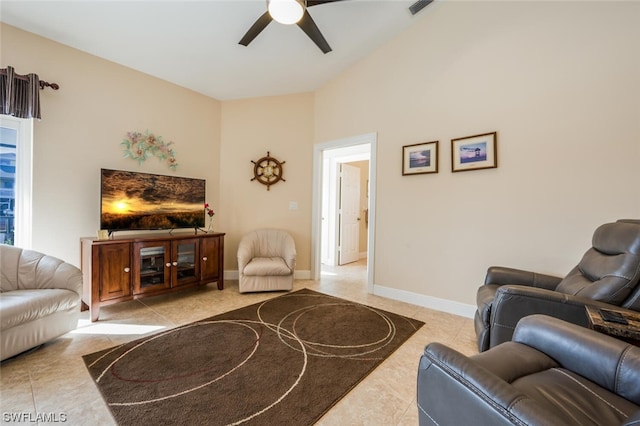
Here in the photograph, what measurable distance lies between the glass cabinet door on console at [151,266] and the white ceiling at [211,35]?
2198mm

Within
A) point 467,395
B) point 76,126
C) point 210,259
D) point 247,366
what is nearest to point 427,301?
point 247,366

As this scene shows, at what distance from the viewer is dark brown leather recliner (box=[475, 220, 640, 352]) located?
1.48 metres

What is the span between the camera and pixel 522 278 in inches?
82.0

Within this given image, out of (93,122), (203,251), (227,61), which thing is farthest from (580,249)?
(93,122)

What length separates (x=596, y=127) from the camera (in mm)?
2090

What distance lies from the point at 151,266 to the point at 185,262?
36cm

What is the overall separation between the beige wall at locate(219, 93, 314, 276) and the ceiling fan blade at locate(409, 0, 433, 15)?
1811mm

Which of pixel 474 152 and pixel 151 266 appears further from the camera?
pixel 151 266

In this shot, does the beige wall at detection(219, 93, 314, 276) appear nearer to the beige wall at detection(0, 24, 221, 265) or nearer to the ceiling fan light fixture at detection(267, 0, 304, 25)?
the beige wall at detection(0, 24, 221, 265)

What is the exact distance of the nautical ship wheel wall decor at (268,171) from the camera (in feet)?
13.3

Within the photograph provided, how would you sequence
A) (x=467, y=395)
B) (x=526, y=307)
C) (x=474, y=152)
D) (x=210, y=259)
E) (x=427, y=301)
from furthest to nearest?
1. (x=210, y=259)
2. (x=427, y=301)
3. (x=474, y=152)
4. (x=526, y=307)
5. (x=467, y=395)

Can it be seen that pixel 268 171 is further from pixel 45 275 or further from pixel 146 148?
pixel 45 275

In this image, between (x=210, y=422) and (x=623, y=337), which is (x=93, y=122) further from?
A: (x=623, y=337)

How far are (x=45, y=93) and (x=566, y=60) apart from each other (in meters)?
4.96
